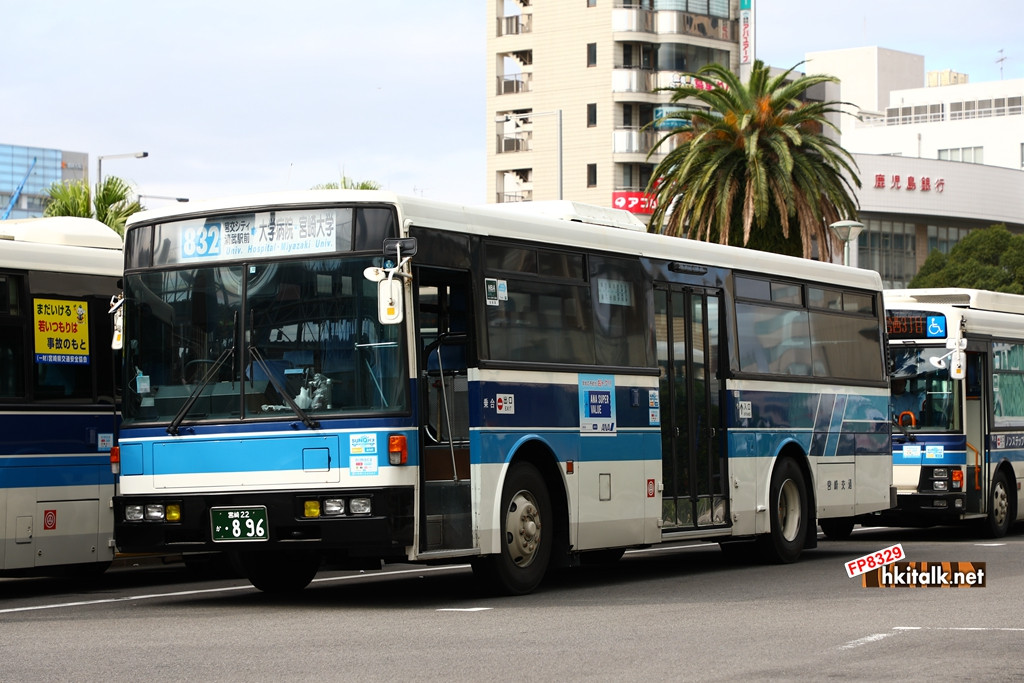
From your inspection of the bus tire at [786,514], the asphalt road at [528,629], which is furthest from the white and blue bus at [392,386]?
the bus tire at [786,514]

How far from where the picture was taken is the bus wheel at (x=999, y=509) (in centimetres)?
2330

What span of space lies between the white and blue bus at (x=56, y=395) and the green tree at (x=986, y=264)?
208ft

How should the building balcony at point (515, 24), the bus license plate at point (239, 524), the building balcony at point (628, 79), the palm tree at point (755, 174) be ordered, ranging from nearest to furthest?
the bus license plate at point (239, 524) < the palm tree at point (755, 174) < the building balcony at point (628, 79) < the building balcony at point (515, 24)

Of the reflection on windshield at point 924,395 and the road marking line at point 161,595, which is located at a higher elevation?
the reflection on windshield at point 924,395

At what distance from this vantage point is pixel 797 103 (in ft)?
143

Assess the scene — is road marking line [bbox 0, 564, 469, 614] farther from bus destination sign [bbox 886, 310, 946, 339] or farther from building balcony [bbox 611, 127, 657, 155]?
building balcony [bbox 611, 127, 657, 155]

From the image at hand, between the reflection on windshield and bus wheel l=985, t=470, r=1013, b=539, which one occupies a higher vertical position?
the reflection on windshield

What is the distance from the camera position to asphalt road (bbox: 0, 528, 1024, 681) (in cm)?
960

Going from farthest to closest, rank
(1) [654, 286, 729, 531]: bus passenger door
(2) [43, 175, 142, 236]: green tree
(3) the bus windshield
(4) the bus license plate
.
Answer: (2) [43, 175, 142, 236]: green tree < (1) [654, 286, 729, 531]: bus passenger door < (4) the bus license plate < (3) the bus windshield

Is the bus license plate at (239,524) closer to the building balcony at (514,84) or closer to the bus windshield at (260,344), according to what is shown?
the bus windshield at (260,344)

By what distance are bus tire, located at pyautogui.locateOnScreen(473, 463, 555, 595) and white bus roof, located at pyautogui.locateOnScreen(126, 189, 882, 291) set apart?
2035 mm

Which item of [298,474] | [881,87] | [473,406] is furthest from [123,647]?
[881,87]

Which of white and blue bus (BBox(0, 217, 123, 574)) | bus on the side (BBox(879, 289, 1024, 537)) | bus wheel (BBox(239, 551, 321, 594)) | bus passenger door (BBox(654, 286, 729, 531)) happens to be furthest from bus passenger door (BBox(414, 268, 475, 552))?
bus on the side (BBox(879, 289, 1024, 537))

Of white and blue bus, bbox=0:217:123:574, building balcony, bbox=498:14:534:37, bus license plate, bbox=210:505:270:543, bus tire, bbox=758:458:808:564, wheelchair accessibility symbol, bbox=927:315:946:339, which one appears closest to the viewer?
bus license plate, bbox=210:505:270:543
